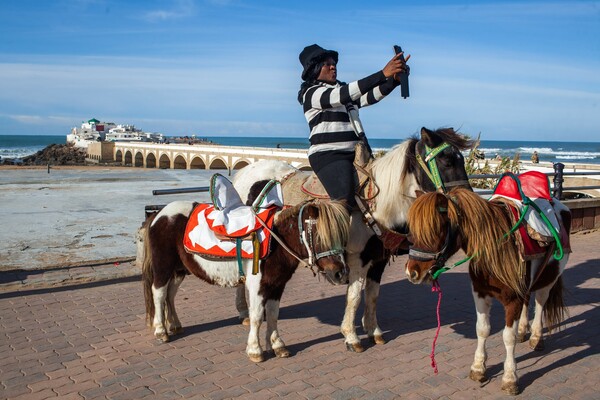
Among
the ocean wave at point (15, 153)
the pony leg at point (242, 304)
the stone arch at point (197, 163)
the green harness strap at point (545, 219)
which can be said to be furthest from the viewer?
the ocean wave at point (15, 153)

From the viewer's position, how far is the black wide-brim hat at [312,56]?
5.21 metres

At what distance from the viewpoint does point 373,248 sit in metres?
5.39

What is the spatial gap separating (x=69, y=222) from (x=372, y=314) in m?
8.14

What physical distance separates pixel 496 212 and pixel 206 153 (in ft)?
209

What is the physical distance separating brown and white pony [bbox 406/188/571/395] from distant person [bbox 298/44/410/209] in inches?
46.7

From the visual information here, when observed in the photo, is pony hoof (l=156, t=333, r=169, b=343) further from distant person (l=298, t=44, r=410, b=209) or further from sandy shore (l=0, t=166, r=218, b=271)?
sandy shore (l=0, t=166, r=218, b=271)

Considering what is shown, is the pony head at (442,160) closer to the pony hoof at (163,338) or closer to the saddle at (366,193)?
the saddle at (366,193)

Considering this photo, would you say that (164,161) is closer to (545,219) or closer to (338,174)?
(338,174)

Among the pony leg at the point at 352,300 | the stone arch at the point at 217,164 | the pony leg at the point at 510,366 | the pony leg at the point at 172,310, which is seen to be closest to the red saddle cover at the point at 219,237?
the pony leg at the point at 172,310

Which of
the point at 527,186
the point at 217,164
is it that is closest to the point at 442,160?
the point at 527,186

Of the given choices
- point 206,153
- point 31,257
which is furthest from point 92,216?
point 206,153

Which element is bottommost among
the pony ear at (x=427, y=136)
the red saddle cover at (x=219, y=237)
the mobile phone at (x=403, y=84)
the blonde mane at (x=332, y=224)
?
the red saddle cover at (x=219, y=237)

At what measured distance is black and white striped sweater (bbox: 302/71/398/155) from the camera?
5.02m

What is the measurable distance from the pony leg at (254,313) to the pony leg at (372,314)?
1.20 meters
